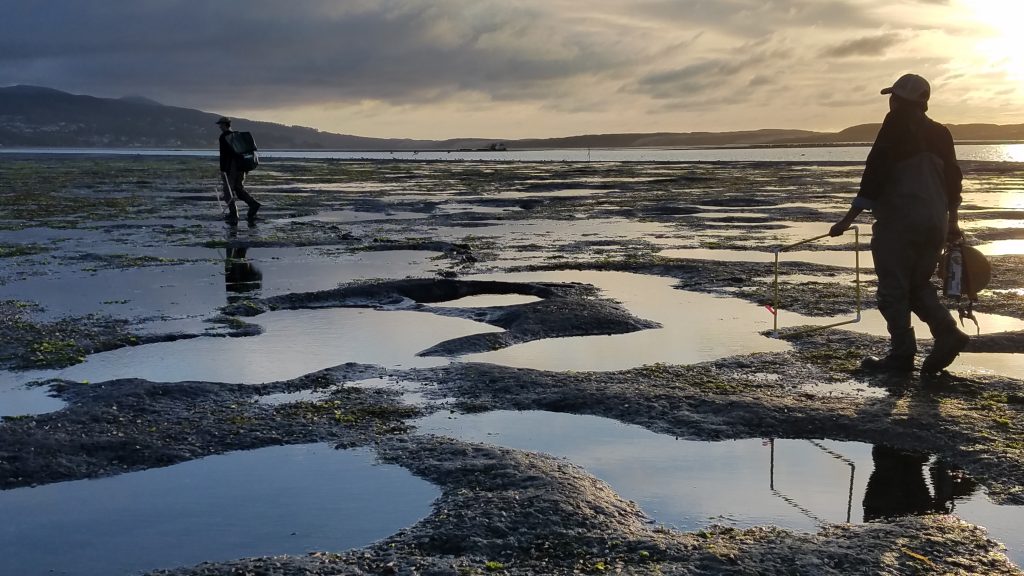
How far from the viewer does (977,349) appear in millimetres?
8930

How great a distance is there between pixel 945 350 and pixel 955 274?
997 mm

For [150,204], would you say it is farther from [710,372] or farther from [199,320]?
[710,372]

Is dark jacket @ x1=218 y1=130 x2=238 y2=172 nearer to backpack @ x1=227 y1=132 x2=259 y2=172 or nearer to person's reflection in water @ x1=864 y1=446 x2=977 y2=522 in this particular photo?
backpack @ x1=227 y1=132 x2=259 y2=172

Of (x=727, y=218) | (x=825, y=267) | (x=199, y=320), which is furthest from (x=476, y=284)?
(x=727, y=218)

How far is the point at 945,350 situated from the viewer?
25.3ft

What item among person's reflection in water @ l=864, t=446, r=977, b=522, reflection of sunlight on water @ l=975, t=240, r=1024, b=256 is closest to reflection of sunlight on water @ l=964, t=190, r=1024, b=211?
reflection of sunlight on water @ l=975, t=240, r=1024, b=256

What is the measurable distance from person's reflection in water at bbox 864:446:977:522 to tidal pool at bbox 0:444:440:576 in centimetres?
252

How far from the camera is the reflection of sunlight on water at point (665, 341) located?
8633 millimetres

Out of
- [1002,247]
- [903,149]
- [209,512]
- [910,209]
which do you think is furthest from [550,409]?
[1002,247]

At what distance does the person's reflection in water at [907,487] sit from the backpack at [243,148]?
19204mm

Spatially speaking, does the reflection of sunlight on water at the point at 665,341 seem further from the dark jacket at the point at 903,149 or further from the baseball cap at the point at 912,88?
the baseball cap at the point at 912,88

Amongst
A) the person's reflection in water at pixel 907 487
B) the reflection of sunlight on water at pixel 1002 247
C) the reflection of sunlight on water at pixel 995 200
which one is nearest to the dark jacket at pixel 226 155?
the reflection of sunlight on water at pixel 1002 247

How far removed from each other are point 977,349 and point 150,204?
29.7 metres

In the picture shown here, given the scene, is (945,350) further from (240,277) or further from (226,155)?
(226,155)
